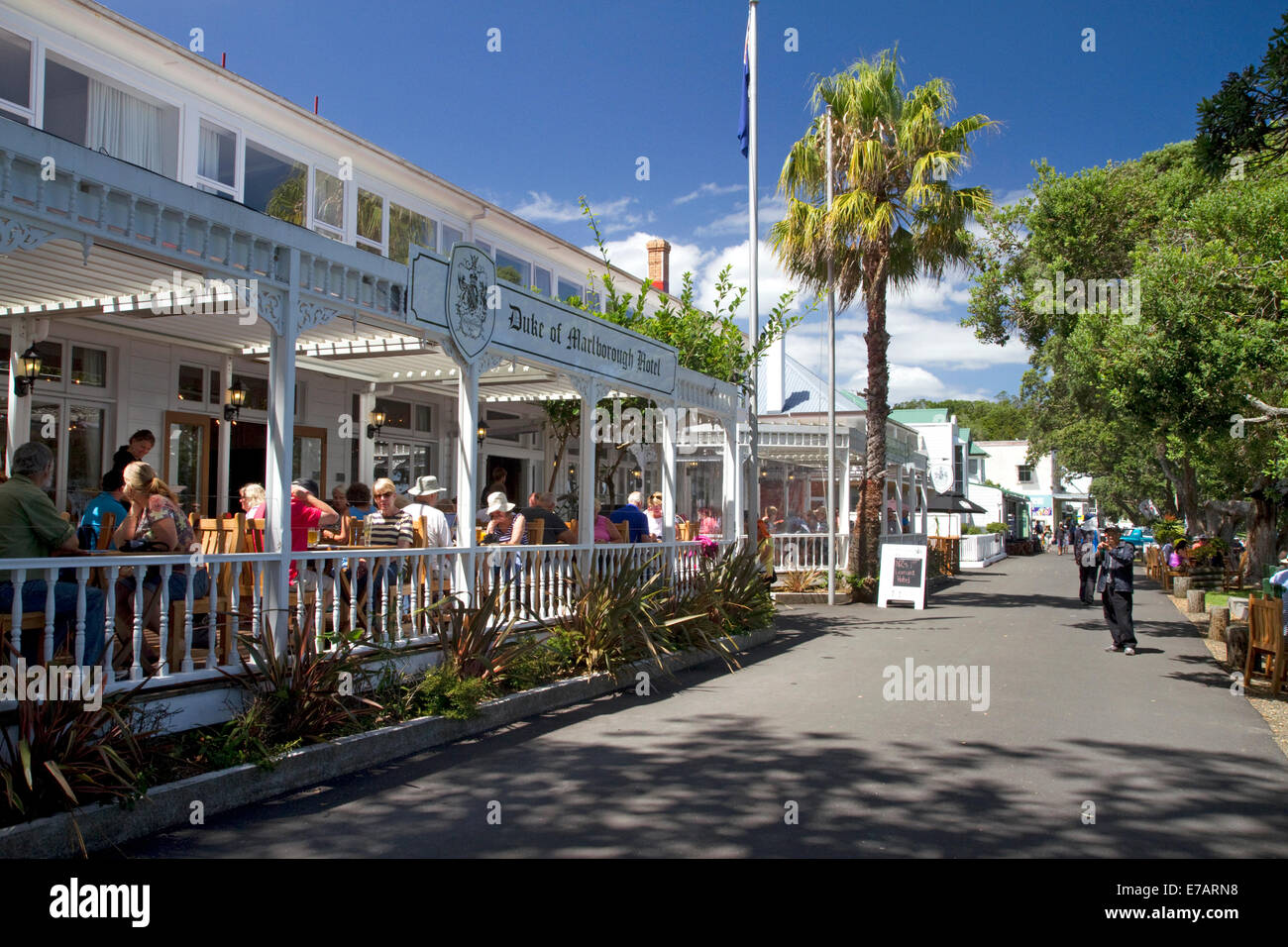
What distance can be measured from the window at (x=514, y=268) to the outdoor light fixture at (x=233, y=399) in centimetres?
635

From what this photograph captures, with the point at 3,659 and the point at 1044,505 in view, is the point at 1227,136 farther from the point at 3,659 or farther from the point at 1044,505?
the point at 1044,505

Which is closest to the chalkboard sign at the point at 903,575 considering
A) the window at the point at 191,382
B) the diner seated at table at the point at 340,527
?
the diner seated at table at the point at 340,527

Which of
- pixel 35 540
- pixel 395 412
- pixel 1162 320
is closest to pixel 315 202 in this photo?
pixel 395 412

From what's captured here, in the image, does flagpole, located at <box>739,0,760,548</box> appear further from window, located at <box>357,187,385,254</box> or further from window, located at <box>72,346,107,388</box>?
window, located at <box>72,346,107,388</box>

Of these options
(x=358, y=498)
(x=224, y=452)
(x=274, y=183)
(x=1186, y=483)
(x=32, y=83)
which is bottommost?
(x=358, y=498)

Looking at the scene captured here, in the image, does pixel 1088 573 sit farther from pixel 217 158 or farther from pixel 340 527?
pixel 217 158

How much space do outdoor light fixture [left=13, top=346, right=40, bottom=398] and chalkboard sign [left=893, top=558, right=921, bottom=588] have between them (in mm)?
14871

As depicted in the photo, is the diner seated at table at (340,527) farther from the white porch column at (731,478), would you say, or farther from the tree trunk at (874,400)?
the tree trunk at (874,400)

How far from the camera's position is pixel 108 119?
35.7 feet

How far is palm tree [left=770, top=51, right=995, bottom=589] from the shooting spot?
18.1 metres

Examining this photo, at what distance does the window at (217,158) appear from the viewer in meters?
12.0

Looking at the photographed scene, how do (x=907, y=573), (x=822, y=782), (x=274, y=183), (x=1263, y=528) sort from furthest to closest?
(x=1263, y=528) → (x=907, y=573) → (x=274, y=183) → (x=822, y=782)

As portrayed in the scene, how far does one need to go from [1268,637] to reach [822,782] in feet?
20.9

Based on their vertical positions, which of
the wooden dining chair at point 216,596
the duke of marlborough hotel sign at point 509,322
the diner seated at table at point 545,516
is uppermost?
the duke of marlborough hotel sign at point 509,322
